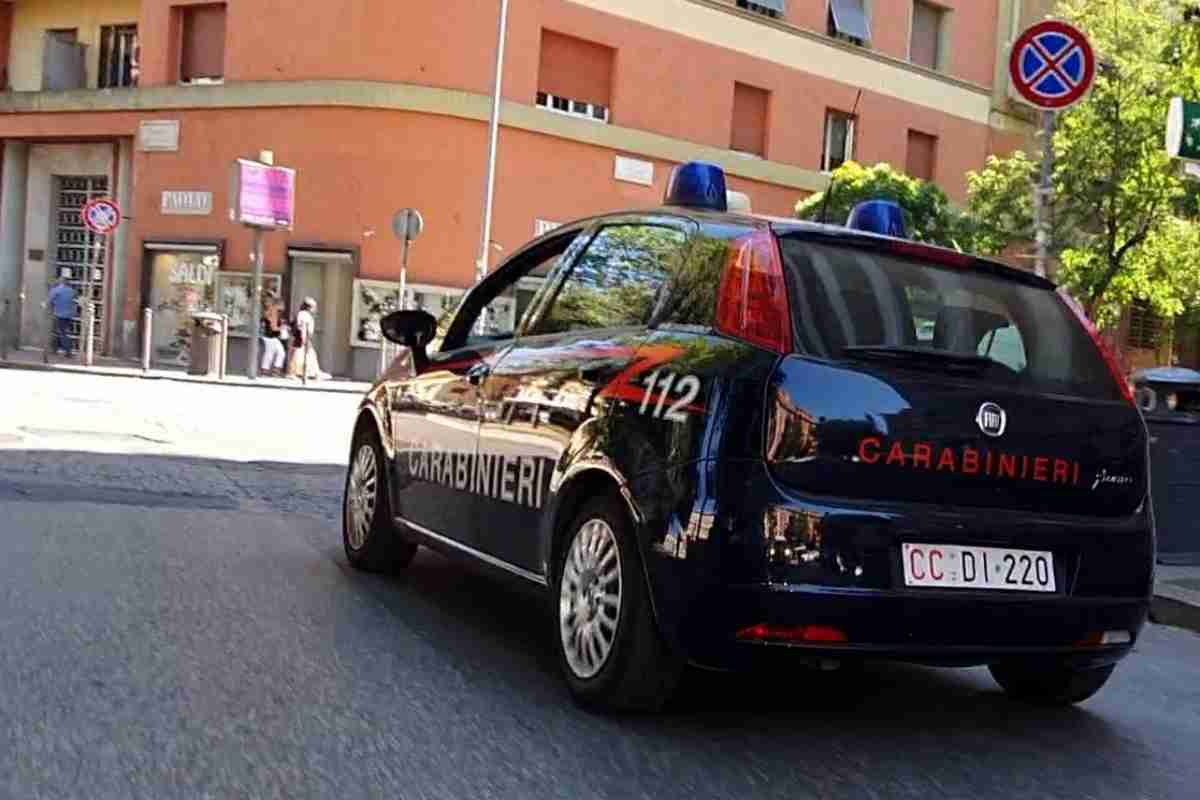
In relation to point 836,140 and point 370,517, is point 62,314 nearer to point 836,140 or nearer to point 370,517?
point 836,140

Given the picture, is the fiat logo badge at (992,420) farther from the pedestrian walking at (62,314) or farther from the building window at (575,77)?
the pedestrian walking at (62,314)

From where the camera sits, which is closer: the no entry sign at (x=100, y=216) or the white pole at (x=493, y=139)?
the no entry sign at (x=100, y=216)

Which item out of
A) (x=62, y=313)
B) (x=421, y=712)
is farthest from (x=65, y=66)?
(x=421, y=712)

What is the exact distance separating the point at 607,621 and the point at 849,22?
30315 millimetres

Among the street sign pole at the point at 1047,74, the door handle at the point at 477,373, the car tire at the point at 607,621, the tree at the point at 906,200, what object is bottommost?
the car tire at the point at 607,621

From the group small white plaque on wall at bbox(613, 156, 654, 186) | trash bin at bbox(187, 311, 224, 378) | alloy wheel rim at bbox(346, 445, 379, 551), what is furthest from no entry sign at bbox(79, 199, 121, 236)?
alloy wheel rim at bbox(346, 445, 379, 551)

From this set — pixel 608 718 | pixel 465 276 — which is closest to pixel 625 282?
pixel 608 718

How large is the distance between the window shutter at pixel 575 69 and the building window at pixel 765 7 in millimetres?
3953

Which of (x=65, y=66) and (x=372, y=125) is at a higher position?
(x=65, y=66)

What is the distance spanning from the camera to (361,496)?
6535 mm

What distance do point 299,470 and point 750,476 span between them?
7443 millimetres

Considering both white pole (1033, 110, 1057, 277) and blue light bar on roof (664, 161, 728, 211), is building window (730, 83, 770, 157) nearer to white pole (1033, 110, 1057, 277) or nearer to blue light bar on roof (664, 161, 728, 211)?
white pole (1033, 110, 1057, 277)

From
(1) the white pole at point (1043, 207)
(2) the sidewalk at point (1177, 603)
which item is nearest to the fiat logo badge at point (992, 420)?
(2) the sidewalk at point (1177, 603)

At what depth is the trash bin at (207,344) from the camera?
23062 millimetres
